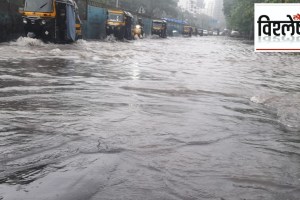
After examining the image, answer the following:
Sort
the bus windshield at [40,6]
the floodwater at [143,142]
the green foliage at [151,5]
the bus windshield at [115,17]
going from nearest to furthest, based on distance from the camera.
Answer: the floodwater at [143,142] < the bus windshield at [40,6] < the bus windshield at [115,17] < the green foliage at [151,5]

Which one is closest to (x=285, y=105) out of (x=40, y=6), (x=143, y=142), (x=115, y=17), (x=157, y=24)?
(x=143, y=142)

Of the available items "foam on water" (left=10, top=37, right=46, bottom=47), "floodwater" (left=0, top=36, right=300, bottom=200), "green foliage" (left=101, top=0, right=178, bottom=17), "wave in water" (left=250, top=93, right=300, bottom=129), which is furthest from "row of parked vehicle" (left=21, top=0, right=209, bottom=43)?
"green foliage" (left=101, top=0, right=178, bottom=17)

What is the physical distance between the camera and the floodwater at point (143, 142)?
303 cm

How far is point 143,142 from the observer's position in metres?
4.19

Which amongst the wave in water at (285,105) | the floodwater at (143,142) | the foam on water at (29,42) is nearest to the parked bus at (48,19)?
the foam on water at (29,42)

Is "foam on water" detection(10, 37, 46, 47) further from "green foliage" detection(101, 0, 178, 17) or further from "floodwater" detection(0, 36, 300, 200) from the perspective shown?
"green foliage" detection(101, 0, 178, 17)

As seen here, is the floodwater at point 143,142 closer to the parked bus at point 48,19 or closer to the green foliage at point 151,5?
the parked bus at point 48,19

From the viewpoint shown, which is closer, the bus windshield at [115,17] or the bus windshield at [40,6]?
the bus windshield at [40,6]

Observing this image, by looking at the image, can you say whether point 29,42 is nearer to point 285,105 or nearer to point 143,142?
point 285,105

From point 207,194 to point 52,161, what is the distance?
1404 mm

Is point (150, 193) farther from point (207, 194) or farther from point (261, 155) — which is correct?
point (261, 155)

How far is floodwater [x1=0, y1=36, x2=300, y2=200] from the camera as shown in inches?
119

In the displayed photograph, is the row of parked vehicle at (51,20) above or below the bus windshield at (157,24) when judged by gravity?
below

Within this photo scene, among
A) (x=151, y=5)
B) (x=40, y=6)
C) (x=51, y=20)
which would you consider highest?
(x=151, y=5)
